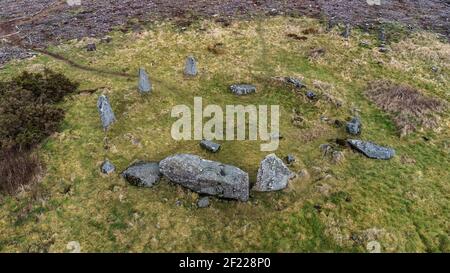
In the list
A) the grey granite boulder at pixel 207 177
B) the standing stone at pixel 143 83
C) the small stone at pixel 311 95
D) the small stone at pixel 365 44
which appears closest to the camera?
the grey granite boulder at pixel 207 177

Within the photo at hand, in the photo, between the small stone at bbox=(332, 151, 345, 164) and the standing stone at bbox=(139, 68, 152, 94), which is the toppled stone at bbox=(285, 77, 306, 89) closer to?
the small stone at bbox=(332, 151, 345, 164)

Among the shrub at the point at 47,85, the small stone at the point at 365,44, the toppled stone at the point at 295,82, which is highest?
the shrub at the point at 47,85

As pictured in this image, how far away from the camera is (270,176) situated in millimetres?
22188

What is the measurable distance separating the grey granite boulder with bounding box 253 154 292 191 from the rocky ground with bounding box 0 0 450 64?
31839mm

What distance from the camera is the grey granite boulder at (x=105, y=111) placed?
27219 mm

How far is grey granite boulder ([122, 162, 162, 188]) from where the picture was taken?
74.5ft

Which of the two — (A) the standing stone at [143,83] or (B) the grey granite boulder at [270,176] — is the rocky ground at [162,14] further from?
(B) the grey granite boulder at [270,176]

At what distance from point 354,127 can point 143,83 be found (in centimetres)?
1791

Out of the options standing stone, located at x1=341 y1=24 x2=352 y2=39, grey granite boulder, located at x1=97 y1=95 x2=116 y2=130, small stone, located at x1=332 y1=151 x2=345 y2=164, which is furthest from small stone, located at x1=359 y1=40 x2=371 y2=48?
grey granite boulder, located at x1=97 y1=95 x2=116 y2=130

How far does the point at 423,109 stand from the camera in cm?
3125

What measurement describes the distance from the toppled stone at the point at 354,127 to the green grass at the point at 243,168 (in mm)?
669

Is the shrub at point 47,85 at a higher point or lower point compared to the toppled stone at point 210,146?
higher

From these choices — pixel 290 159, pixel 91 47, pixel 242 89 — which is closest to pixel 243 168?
pixel 290 159

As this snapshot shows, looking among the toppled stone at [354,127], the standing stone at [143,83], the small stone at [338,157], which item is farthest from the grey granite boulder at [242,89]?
the small stone at [338,157]
